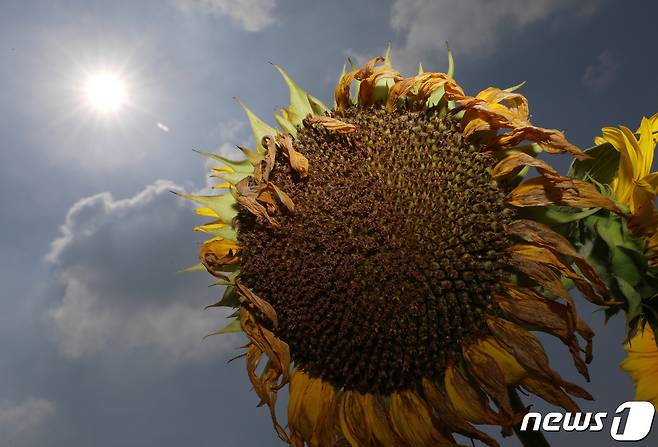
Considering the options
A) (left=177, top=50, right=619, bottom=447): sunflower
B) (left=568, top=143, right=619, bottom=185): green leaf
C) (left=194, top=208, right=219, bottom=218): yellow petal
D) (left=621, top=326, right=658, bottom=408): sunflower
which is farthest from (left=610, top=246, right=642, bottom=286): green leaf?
(left=194, top=208, right=219, bottom=218): yellow petal

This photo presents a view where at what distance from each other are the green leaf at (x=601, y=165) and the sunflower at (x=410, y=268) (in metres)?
0.21

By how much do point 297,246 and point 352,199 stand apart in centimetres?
34

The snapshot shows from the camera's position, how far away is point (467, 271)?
2848 mm

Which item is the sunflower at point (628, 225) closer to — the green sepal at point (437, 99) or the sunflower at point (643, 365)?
the green sepal at point (437, 99)

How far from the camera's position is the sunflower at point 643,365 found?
380 centimetres

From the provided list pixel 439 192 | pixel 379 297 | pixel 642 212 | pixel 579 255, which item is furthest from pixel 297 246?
pixel 642 212

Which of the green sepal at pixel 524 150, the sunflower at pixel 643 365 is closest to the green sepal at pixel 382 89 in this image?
the green sepal at pixel 524 150

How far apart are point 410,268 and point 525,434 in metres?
1.17

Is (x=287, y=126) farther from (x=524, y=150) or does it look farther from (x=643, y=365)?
(x=643, y=365)

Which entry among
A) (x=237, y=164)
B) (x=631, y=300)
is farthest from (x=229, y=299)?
(x=631, y=300)

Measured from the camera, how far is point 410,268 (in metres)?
2.77

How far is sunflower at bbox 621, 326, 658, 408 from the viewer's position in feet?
12.5

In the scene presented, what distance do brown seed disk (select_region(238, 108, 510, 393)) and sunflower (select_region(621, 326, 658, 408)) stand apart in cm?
151

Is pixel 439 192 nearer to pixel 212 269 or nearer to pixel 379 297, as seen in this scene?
pixel 379 297
